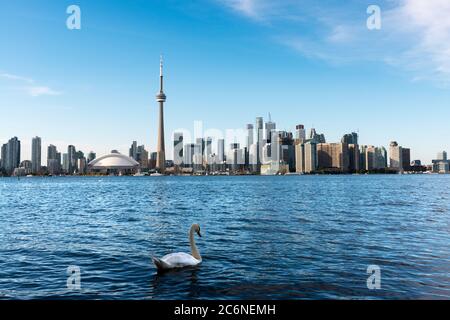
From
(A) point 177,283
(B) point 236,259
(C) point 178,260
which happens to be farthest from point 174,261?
(B) point 236,259

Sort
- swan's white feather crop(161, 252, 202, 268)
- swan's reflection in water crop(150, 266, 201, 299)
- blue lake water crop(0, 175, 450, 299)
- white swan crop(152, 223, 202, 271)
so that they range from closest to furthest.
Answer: swan's reflection in water crop(150, 266, 201, 299), blue lake water crop(0, 175, 450, 299), white swan crop(152, 223, 202, 271), swan's white feather crop(161, 252, 202, 268)

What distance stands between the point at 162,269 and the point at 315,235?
538 inches

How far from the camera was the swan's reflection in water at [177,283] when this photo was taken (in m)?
14.4

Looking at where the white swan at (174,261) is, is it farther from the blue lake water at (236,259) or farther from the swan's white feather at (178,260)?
the blue lake water at (236,259)

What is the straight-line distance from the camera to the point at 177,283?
15672mm

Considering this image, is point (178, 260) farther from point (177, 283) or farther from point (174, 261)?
point (177, 283)

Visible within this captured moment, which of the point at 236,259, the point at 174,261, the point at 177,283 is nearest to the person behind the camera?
the point at 177,283

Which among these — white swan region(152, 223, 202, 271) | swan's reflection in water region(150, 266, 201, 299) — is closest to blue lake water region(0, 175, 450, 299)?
swan's reflection in water region(150, 266, 201, 299)

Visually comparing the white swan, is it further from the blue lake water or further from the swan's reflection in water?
the blue lake water

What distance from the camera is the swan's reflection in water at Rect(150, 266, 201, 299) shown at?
14377mm

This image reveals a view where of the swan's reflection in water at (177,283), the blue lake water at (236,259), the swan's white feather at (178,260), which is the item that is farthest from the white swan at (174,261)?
the blue lake water at (236,259)

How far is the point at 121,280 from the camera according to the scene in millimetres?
15977
